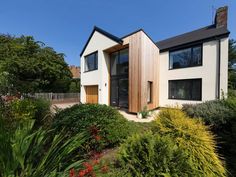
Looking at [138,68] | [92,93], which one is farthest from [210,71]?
[92,93]

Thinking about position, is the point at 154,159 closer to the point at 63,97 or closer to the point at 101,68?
the point at 101,68

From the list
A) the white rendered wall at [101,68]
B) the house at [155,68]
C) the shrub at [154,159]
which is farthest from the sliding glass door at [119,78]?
the shrub at [154,159]

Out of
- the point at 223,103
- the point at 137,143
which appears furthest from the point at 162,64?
the point at 137,143

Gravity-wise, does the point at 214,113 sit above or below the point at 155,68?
below

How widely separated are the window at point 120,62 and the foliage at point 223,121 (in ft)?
28.1

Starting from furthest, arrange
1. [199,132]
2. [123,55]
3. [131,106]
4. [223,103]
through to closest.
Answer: [123,55], [131,106], [223,103], [199,132]

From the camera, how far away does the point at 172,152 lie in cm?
287

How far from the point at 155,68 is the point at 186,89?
310 cm

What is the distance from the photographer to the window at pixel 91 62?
15905 millimetres

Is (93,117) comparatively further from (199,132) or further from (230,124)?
(230,124)

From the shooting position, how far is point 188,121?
3662 mm

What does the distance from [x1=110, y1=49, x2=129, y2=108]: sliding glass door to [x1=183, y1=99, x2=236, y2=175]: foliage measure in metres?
8.28

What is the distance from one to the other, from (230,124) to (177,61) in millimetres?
10938

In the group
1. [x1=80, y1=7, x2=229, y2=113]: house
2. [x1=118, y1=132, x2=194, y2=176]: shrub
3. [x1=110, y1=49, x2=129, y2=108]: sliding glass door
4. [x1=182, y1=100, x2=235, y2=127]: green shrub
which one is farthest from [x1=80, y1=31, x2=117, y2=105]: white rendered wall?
[x1=118, y1=132, x2=194, y2=176]: shrub
